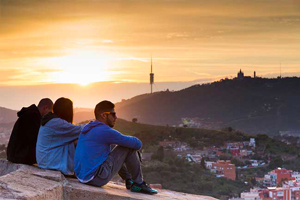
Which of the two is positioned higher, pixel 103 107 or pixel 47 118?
pixel 103 107

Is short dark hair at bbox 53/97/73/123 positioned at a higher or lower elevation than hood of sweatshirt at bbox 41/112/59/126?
higher

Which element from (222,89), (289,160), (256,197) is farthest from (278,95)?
(256,197)

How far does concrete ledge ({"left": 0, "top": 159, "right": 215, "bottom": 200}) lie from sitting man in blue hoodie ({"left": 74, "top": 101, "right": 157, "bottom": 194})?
14 centimetres

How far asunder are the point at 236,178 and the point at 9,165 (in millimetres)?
42873

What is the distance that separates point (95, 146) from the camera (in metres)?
5.57

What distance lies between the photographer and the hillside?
95375 millimetres

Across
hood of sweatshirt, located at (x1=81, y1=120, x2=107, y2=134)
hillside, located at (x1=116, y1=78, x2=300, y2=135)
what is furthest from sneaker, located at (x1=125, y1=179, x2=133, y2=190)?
hillside, located at (x1=116, y1=78, x2=300, y2=135)

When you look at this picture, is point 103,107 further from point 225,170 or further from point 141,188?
point 225,170

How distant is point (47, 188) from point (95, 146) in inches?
35.2

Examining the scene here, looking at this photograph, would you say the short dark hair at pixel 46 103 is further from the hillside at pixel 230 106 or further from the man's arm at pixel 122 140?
the hillside at pixel 230 106

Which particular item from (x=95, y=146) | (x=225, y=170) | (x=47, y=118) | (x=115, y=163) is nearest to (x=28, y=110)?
(x=47, y=118)

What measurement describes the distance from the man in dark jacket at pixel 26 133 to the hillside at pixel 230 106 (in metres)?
85.1

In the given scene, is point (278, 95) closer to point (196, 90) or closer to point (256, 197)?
point (196, 90)

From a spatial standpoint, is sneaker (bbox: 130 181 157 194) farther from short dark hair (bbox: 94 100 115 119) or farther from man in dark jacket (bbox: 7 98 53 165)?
man in dark jacket (bbox: 7 98 53 165)
